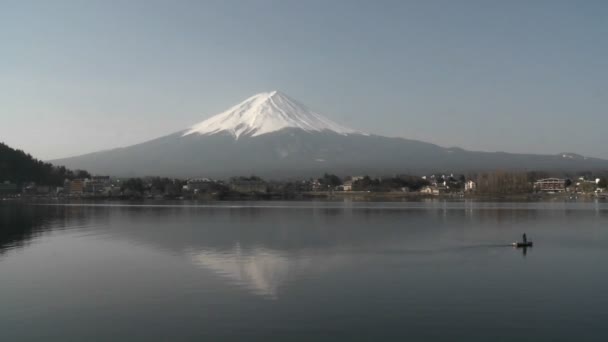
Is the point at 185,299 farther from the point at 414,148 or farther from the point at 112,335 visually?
the point at 414,148

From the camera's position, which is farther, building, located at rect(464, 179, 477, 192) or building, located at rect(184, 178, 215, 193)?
building, located at rect(184, 178, 215, 193)

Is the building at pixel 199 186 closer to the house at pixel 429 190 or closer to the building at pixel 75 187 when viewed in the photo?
the building at pixel 75 187

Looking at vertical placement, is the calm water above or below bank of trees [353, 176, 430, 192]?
below

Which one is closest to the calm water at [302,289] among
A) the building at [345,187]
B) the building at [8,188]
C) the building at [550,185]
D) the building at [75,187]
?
the building at [8,188]

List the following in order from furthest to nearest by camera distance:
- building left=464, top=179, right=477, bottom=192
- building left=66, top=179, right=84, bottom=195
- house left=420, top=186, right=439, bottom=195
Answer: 1. house left=420, top=186, right=439, bottom=195
2. building left=66, top=179, right=84, bottom=195
3. building left=464, top=179, right=477, bottom=192

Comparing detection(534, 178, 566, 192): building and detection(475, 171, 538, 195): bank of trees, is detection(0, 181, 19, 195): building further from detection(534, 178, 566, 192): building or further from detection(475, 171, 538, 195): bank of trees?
detection(534, 178, 566, 192): building

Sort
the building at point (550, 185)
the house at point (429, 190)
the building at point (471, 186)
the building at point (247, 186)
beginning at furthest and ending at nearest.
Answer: the building at point (247, 186), the house at point (429, 190), the building at point (550, 185), the building at point (471, 186)

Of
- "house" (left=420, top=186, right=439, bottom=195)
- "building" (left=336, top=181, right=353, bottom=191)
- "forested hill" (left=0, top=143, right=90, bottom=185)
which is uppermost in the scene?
"forested hill" (left=0, top=143, right=90, bottom=185)

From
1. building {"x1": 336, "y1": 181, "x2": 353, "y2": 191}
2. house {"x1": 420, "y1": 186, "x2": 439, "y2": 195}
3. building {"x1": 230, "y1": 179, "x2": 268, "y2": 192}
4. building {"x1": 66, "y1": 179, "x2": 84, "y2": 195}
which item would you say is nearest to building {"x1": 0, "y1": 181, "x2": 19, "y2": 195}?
building {"x1": 66, "y1": 179, "x2": 84, "y2": 195}
